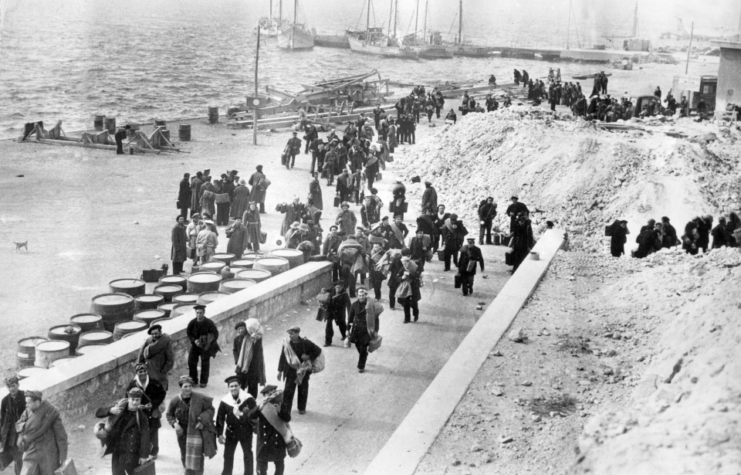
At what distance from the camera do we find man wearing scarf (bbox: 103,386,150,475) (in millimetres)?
7883

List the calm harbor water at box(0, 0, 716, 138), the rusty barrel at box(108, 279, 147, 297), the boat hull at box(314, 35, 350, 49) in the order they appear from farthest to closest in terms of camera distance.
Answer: the boat hull at box(314, 35, 350, 49) < the calm harbor water at box(0, 0, 716, 138) < the rusty barrel at box(108, 279, 147, 297)

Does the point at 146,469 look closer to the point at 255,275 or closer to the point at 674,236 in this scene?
the point at 255,275

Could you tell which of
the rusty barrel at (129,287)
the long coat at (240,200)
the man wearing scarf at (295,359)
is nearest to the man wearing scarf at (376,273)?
the rusty barrel at (129,287)

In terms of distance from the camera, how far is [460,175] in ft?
85.0

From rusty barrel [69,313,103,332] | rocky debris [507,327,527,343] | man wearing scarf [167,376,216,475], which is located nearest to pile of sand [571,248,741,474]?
rocky debris [507,327,527,343]

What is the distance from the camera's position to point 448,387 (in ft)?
33.3

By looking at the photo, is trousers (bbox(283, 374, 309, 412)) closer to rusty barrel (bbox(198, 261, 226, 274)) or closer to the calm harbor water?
rusty barrel (bbox(198, 261, 226, 274))

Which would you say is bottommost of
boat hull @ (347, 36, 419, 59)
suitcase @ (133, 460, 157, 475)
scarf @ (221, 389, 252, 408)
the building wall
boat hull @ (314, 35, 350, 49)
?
suitcase @ (133, 460, 157, 475)

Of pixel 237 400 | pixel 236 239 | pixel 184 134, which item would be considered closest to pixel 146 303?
pixel 236 239

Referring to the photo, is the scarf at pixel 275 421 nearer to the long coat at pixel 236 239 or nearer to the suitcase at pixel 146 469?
the suitcase at pixel 146 469

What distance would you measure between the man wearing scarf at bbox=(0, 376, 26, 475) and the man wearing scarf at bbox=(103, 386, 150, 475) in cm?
100

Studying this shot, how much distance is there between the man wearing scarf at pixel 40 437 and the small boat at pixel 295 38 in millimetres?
114480

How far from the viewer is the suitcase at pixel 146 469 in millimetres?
8016

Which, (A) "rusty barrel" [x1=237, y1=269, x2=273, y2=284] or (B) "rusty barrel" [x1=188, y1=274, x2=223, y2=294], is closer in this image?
(B) "rusty barrel" [x1=188, y1=274, x2=223, y2=294]
